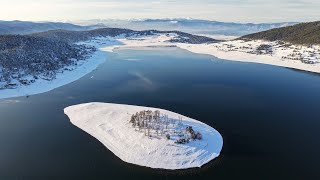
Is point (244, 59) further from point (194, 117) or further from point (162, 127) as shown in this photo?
point (162, 127)

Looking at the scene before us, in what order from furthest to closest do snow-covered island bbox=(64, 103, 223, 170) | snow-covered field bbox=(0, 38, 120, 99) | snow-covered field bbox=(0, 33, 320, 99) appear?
snow-covered field bbox=(0, 33, 320, 99) → snow-covered field bbox=(0, 38, 120, 99) → snow-covered island bbox=(64, 103, 223, 170)

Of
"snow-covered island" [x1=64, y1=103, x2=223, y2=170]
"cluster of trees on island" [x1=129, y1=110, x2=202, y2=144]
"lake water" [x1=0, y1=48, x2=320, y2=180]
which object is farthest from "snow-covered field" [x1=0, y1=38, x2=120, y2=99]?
"cluster of trees on island" [x1=129, y1=110, x2=202, y2=144]

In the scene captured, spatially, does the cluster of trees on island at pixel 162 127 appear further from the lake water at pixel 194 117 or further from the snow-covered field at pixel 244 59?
the snow-covered field at pixel 244 59

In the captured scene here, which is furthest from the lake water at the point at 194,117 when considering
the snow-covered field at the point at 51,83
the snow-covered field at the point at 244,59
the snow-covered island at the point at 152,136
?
the snow-covered field at the point at 244,59

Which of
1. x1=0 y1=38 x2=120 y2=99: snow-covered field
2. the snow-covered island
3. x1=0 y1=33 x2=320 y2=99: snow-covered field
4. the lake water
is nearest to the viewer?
the lake water

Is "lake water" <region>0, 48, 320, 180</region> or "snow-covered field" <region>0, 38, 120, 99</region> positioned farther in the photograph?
Result: "snow-covered field" <region>0, 38, 120, 99</region>

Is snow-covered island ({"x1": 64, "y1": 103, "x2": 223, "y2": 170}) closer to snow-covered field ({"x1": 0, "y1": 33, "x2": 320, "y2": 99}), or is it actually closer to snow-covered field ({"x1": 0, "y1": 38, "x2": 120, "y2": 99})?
snow-covered field ({"x1": 0, "y1": 38, "x2": 120, "y2": 99})

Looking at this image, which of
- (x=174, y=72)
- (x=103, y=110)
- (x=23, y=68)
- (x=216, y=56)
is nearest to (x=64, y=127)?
(x=103, y=110)

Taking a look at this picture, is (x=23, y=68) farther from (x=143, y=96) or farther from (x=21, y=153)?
(x=21, y=153)

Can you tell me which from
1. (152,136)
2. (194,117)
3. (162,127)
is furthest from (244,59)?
(152,136)
